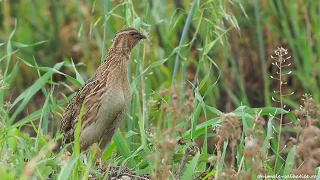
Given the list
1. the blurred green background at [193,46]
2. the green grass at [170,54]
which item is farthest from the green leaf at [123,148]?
the blurred green background at [193,46]

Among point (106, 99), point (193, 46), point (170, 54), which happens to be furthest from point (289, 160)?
point (193, 46)

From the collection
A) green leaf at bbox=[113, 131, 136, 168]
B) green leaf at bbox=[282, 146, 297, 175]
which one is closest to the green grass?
green leaf at bbox=[113, 131, 136, 168]

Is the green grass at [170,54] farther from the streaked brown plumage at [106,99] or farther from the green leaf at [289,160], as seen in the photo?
the green leaf at [289,160]

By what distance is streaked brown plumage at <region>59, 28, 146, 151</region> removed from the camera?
183 inches

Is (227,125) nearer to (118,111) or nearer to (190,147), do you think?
(190,147)

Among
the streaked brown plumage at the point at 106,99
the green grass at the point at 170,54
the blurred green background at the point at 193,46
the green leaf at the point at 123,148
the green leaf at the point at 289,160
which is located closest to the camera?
the green leaf at the point at 289,160

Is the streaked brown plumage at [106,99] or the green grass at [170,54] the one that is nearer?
the streaked brown plumage at [106,99]

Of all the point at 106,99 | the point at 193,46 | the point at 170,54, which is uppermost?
the point at 170,54

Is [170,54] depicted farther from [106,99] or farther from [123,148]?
[123,148]

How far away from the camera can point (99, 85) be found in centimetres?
477

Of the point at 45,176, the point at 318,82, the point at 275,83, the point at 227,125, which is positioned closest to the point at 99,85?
the point at 45,176

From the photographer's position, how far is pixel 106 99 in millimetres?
4668

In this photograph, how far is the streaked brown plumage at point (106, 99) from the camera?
15.3 ft

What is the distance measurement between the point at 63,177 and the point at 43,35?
5455mm
